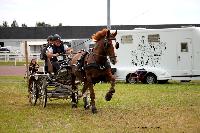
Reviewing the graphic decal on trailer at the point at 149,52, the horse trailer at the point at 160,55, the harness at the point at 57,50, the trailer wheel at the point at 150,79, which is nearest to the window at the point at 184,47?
the horse trailer at the point at 160,55

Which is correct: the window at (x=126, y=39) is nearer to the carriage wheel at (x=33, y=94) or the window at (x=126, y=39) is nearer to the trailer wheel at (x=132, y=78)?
the trailer wheel at (x=132, y=78)

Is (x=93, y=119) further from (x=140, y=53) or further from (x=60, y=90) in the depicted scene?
(x=140, y=53)

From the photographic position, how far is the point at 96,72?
1485 cm

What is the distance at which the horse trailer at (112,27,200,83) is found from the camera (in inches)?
1075

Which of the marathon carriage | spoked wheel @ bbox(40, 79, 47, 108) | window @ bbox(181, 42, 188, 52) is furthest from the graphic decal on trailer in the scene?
spoked wheel @ bbox(40, 79, 47, 108)

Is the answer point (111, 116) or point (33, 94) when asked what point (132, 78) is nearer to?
point (33, 94)

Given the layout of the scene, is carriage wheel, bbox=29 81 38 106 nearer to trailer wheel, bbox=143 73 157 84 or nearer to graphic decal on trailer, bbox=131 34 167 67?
trailer wheel, bbox=143 73 157 84

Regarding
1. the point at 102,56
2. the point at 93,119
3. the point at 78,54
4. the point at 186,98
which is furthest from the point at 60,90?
the point at 186,98

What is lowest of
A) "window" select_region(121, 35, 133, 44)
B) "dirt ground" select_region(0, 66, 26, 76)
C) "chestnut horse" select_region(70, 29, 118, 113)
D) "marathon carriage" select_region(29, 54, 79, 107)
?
"dirt ground" select_region(0, 66, 26, 76)

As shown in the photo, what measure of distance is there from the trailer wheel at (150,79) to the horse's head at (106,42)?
13707 mm

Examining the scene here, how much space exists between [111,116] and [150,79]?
1495 centimetres

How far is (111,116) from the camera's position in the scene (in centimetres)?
1388

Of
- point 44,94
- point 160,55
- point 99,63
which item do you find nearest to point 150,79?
point 160,55

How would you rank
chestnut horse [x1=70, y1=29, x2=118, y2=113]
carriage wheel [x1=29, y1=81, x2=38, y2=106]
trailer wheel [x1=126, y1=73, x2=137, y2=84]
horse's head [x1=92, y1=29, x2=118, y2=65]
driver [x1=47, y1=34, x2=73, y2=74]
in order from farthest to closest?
trailer wheel [x1=126, y1=73, x2=137, y2=84] → carriage wheel [x1=29, y1=81, x2=38, y2=106] → driver [x1=47, y1=34, x2=73, y2=74] → chestnut horse [x1=70, y1=29, x2=118, y2=113] → horse's head [x1=92, y1=29, x2=118, y2=65]
